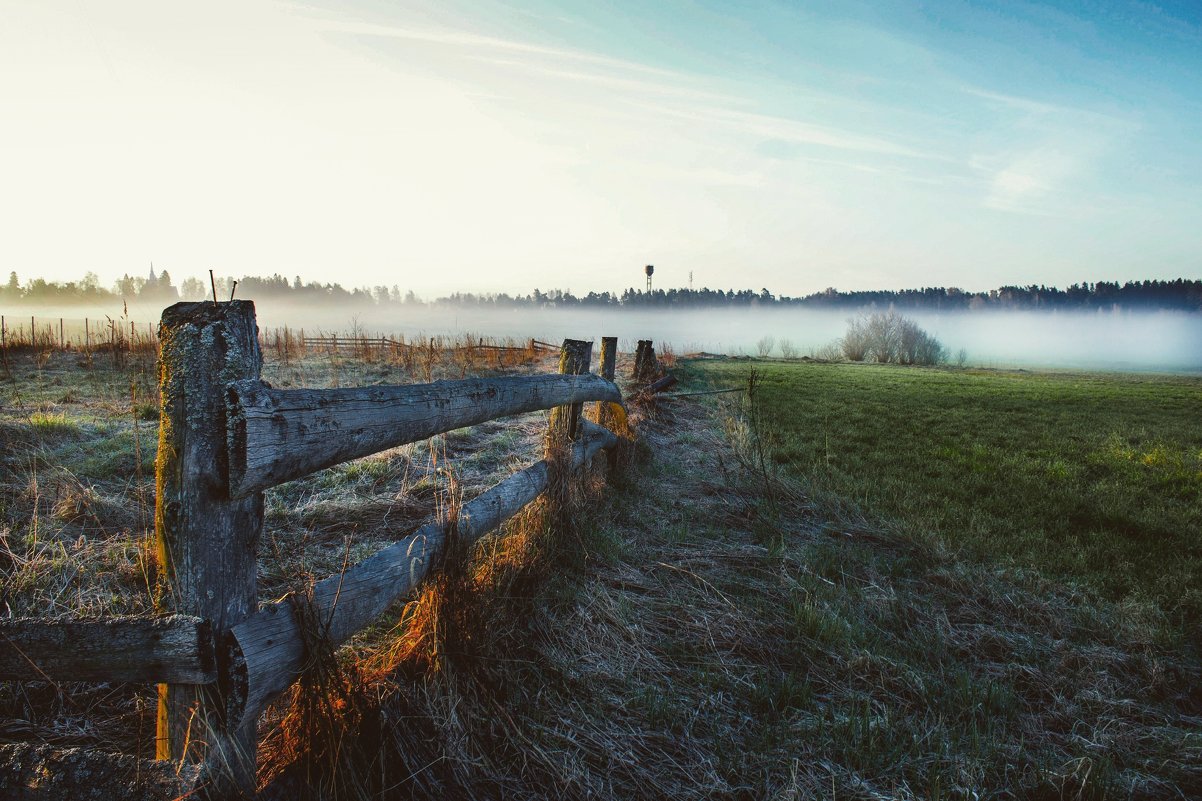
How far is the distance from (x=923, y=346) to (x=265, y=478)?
4461 centimetres

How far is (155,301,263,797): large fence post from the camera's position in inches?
55.8

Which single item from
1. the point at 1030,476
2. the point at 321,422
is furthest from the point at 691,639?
the point at 1030,476

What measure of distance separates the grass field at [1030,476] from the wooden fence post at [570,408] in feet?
9.35

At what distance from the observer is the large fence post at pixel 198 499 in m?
1.42

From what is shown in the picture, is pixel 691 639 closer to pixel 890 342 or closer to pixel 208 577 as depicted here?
pixel 208 577

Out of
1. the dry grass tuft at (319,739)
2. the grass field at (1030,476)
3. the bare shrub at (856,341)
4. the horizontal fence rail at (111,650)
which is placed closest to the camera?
the horizontal fence rail at (111,650)

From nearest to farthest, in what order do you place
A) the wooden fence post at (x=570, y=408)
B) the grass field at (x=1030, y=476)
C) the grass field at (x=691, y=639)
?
the grass field at (x=691, y=639) < the grass field at (x=1030, y=476) < the wooden fence post at (x=570, y=408)

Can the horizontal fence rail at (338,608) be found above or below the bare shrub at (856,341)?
below

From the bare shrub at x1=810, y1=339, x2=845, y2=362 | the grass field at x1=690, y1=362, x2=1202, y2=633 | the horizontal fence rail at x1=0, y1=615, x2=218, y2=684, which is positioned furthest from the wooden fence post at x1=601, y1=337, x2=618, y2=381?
the bare shrub at x1=810, y1=339, x2=845, y2=362

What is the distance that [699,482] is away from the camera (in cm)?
603

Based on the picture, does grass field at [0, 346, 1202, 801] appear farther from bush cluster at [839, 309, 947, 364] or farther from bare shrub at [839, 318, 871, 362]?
bare shrub at [839, 318, 871, 362]

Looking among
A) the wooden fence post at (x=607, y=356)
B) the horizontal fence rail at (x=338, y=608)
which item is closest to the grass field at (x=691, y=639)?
the horizontal fence rail at (x=338, y=608)

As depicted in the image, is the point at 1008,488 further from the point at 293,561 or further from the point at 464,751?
the point at 293,561

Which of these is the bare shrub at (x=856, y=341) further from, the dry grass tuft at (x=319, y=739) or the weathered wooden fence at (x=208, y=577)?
the weathered wooden fence at (x=208, y=577)
